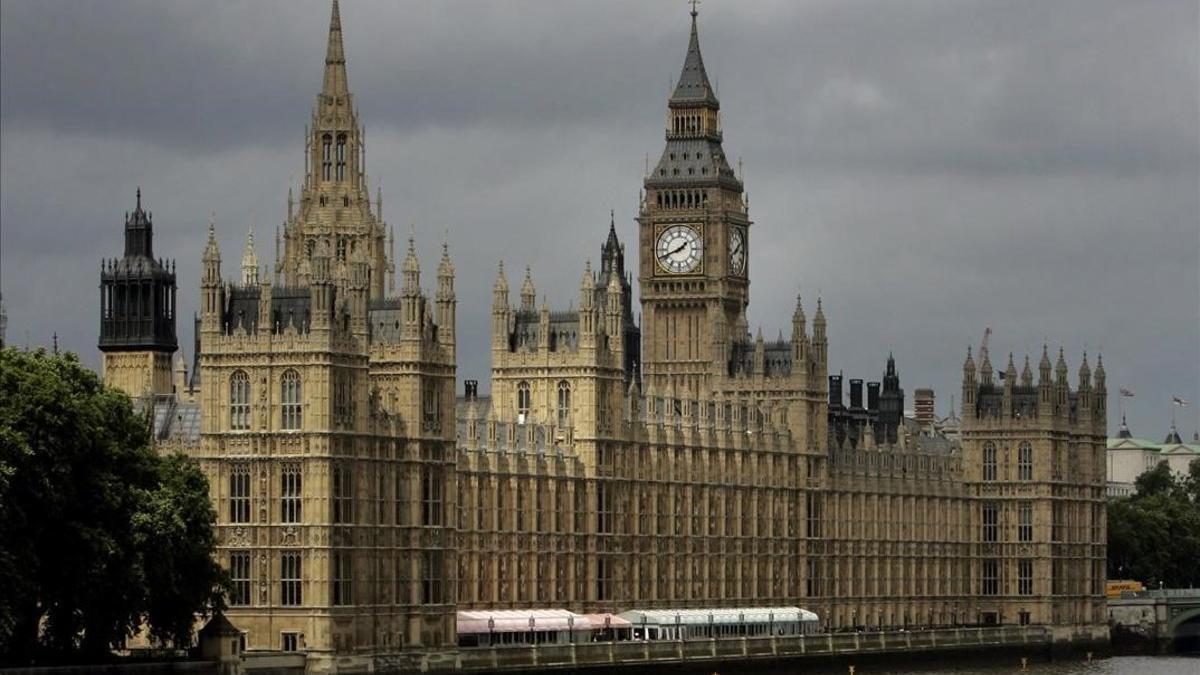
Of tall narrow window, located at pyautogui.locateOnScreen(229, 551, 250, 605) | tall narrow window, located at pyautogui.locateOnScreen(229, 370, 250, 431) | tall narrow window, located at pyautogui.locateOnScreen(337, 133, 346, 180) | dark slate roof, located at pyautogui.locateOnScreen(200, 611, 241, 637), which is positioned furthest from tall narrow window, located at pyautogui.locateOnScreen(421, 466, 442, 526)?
tall narrow window, located at pyautogui.locateOnScreen(337, 133, 346, 180)

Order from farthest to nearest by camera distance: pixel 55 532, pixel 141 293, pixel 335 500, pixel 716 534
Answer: pixel 716 534
pixel 141 293
pixel 335 500
pixel 55 532

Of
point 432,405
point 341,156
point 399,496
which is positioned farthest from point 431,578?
point 341,156

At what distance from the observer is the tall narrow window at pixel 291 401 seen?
135125mm

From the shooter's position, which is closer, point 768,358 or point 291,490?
point 291,490

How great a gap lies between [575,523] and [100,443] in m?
49.3

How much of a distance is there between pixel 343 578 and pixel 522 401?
110 feet

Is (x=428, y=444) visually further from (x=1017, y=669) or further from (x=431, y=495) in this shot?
(x=1017, y=669)

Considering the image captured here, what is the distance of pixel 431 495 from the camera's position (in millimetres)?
142500

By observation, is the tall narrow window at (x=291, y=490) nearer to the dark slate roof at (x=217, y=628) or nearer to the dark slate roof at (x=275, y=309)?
the dark slate roof at (x=275, y=309)

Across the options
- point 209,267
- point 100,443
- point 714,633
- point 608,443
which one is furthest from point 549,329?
point 100,443

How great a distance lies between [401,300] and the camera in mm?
143625

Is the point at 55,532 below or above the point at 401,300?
below

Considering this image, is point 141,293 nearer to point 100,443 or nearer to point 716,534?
point 716,534

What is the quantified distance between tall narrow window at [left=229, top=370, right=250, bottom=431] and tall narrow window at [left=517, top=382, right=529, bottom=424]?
33.7 meters
